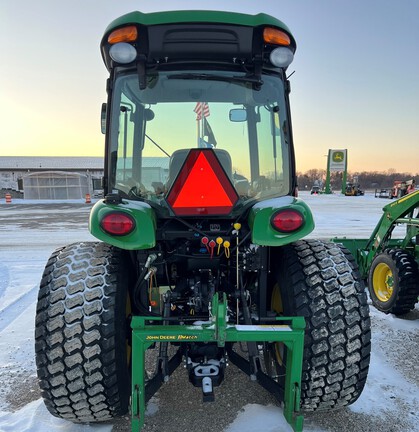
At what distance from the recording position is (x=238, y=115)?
9.30 ft

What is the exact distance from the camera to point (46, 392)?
7.05 feet

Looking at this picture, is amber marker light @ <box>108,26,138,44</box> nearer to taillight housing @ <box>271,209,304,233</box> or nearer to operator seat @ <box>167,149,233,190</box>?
operator seat @ <box>167,149,233,190</box>

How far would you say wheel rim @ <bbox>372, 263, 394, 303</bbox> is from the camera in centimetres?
483

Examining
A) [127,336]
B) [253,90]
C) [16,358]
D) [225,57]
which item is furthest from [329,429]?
[16,358]

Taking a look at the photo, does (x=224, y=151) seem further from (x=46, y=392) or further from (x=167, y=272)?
(x=46, y=392)

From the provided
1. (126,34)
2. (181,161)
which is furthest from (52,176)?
(126,34)

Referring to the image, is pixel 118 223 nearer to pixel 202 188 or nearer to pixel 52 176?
pixel 202 188

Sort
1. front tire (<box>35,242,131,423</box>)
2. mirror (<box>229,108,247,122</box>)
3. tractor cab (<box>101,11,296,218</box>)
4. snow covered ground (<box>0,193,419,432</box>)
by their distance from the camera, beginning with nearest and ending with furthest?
front tire (<box>35,242,131,423</box>) < tractor cab (<box>101,11,296,218</box>) < snow covered ground (<box>0,193,419,432</box>) < mirror (<box>229,108,247,122</box>)

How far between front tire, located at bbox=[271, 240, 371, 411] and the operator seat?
0.96m

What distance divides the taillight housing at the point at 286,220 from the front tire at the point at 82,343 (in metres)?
1.11

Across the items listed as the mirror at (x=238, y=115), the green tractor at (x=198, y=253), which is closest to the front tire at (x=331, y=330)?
the green tractor at (x=198, y=253)

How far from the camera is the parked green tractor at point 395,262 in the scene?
440cm

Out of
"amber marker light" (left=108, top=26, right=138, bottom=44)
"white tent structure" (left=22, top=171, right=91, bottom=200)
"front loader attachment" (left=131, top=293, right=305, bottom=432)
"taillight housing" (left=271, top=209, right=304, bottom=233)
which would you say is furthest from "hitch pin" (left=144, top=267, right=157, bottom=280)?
"white tent structure" (left=22, top=171, right=91, bottom=200)

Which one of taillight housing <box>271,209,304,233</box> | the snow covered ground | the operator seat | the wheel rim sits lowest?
the snow covered ground
